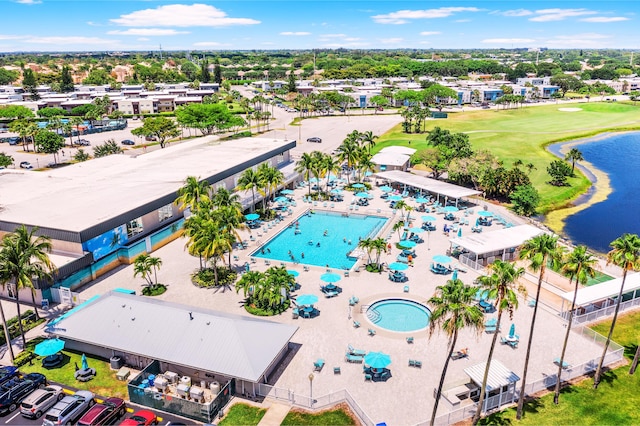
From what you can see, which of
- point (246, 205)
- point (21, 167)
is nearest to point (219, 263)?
point (246, 205)

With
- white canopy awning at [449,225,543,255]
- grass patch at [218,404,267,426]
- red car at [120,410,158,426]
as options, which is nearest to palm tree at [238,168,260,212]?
white canopy awning at [449,225,543,255]

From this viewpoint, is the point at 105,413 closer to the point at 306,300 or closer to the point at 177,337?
the point at 177,337

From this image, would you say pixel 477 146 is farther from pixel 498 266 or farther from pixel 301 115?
pixel 498 266

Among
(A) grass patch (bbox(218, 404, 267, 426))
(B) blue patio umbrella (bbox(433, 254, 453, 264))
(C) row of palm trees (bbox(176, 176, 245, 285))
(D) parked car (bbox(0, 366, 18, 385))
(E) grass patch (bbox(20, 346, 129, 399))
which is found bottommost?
(E) grass patch (bbox(20, 346, 129, 399))

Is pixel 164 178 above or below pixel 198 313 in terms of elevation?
above

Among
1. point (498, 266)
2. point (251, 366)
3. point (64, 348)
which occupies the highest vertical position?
point (498, 266)

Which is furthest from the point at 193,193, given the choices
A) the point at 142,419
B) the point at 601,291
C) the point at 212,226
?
the point at 601,291

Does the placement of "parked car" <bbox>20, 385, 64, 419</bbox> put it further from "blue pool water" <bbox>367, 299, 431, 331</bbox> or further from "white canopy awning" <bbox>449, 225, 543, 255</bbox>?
"white canopy awning" <bbox>449, 225, 543, 255</bbox>
